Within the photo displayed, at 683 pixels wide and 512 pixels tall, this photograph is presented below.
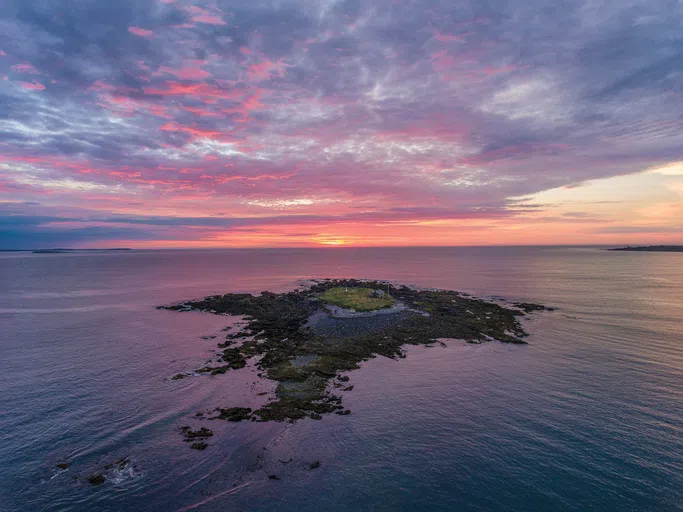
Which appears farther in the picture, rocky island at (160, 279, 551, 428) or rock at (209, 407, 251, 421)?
rocky island at (160, 279, 551, 428)

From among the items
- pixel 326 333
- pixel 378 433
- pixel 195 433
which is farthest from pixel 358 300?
pixel 195 433

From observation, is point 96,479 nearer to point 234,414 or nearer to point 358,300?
point 234,414

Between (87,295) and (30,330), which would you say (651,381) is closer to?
(30,330)

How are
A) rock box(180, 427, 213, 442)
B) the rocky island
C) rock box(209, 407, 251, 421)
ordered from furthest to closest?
the rocky island → rock box(209, 407, 251, 421) → rock box(180, 427, 213, 442)

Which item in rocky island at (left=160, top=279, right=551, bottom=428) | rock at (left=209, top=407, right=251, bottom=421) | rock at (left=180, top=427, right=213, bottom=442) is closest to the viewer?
rock at (left=180, top=427, right=213, bottom=442)

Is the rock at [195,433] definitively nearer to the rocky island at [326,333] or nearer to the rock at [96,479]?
the rocky island at [326,333]

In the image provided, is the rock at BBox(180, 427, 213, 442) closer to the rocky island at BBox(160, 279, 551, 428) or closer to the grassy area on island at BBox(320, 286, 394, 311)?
the rocky island at BBox(160, 279, 551, 428)

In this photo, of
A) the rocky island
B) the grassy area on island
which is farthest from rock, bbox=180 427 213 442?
the grassy area on island

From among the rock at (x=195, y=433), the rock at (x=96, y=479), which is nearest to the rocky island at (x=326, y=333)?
the rock at (x=195, y=433)

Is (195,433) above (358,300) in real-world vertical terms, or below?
below
